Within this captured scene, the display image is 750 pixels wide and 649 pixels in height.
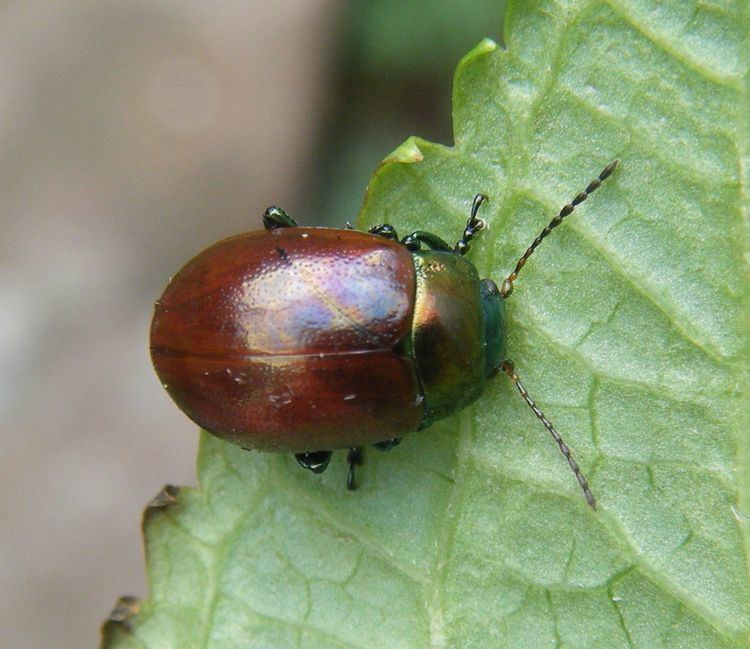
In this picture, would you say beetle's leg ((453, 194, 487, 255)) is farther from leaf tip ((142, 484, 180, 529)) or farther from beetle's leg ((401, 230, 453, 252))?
leaf tip ((142, 484, 180, 529))

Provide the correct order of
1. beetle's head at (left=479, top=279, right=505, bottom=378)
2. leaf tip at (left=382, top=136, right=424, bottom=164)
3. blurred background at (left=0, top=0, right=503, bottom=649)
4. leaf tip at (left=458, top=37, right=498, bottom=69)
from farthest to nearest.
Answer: blurred background at (left=0, top=0, right=503, bottom=649)
beetle's head at (left=479, top=279, right=505, bottom=378)
leaf tip at (left=382, top=136, right=424, bottom=164)
leaf tip at (left=458, top=37, right=498, bottom=69)

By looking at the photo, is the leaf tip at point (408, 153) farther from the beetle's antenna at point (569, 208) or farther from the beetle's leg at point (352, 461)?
the beetle's leg at point (352, 461)

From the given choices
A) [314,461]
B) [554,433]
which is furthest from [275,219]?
[554,433]

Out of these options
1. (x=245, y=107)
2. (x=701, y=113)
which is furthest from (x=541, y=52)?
(x=245, y=107)

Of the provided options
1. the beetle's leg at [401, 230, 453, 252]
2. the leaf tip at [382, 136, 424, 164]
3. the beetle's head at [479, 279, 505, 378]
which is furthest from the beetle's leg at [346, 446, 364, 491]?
the leaf tip at [382, 136, 424, 164]

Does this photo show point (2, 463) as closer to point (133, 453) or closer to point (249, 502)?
point (133, 453)

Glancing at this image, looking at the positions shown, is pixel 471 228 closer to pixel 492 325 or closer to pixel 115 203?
pixel 492 325
